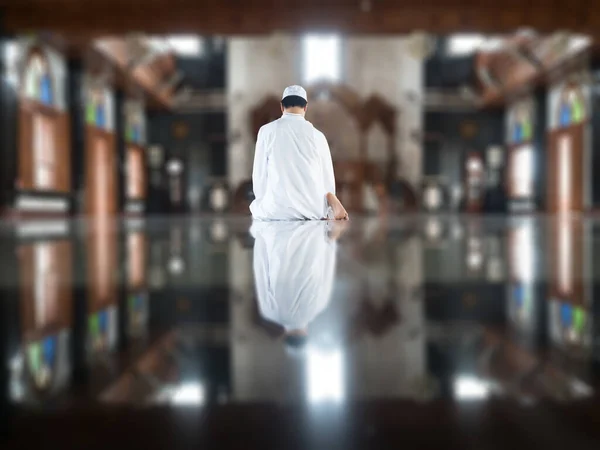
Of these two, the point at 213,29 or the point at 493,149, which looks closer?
the point at 213,29

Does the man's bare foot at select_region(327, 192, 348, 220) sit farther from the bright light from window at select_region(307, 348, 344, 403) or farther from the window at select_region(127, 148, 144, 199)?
the window at select_region(127, 148, 144, 199)

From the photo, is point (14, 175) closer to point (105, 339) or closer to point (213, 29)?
point (213, 29)

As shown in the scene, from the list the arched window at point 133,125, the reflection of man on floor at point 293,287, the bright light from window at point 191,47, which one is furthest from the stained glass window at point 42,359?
the bright light from window at point 191,47

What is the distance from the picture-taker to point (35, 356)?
0.38 metres

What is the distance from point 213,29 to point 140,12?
96cm

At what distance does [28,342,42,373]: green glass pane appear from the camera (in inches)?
13.9

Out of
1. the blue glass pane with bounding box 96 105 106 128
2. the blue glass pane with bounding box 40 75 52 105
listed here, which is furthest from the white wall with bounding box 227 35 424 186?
the blue glass pane with bounding box 40 75 52 105

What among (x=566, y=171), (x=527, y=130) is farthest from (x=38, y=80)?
(x=527, y=130)

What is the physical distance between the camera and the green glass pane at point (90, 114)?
11.1m

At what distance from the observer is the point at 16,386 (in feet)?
1.05

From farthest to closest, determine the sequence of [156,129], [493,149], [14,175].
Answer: [493,149] → [156,129] → [14,175]

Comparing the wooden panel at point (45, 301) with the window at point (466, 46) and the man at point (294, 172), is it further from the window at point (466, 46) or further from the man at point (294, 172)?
the window at point (466, 46)

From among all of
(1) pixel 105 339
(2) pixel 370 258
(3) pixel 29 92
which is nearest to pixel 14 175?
(3) pixel 29 92

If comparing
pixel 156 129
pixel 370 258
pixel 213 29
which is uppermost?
pixel 213 29
